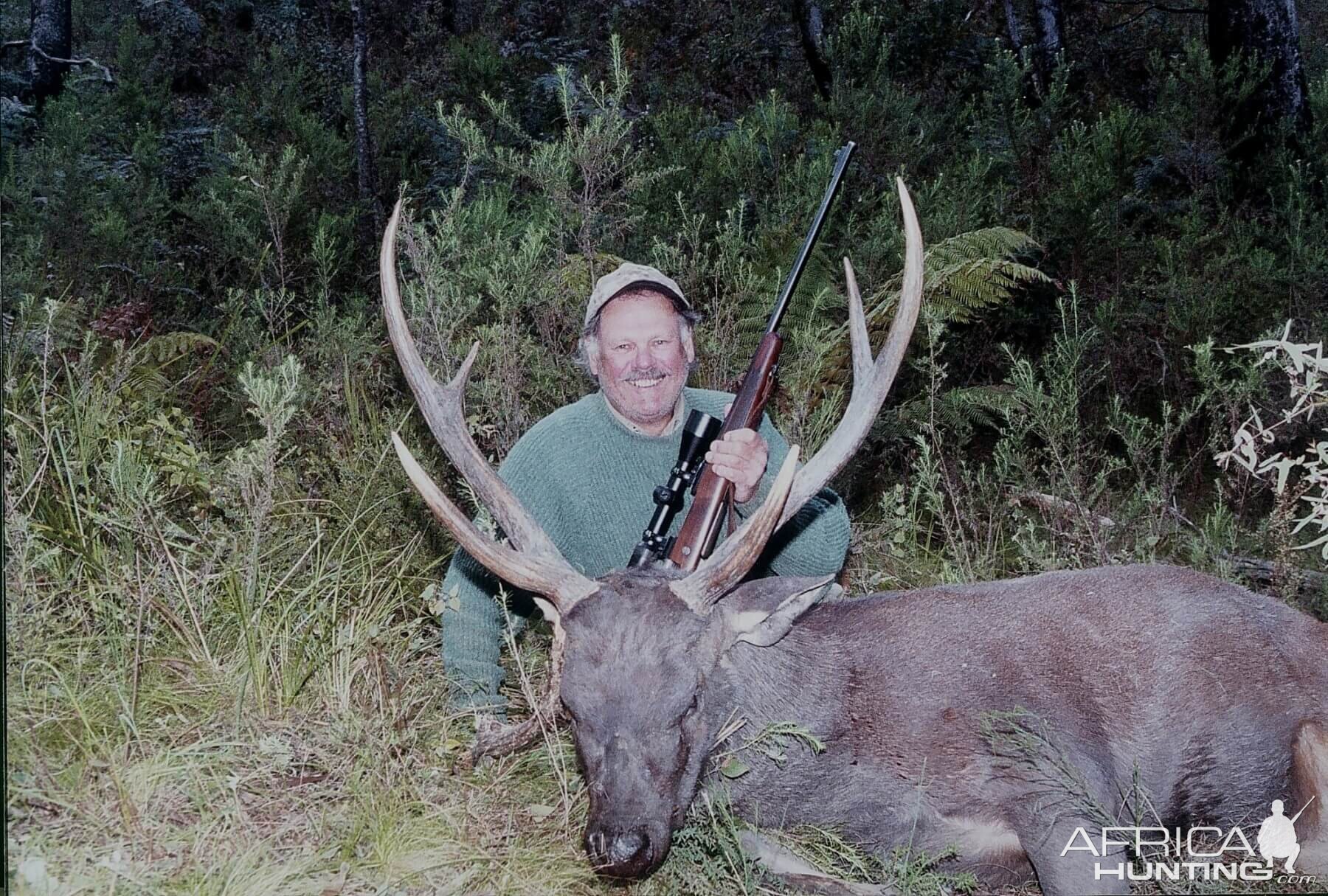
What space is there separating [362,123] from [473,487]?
6143 millimetres

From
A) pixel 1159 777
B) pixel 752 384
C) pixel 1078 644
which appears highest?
→ pixel 752 384

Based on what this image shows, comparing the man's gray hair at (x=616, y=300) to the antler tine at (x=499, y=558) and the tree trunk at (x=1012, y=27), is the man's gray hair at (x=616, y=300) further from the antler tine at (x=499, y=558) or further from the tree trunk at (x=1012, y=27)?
the tree trunk at (x=1012, y=27)

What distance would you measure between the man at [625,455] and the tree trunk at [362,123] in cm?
503

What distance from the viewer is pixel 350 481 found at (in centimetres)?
522

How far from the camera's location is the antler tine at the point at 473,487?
11.4 feet

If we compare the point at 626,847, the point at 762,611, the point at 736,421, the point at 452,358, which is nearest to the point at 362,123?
the point at 452,358

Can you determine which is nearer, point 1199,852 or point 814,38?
point 1199,852

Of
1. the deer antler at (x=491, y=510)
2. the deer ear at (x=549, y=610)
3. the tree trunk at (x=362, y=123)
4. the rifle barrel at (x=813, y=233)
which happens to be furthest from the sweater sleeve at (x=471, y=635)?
the tree trunk at (x=362, y=123)

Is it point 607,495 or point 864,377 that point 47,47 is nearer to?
point 607,495

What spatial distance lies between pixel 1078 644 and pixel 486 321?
143 inches

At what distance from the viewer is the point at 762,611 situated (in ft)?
11.6

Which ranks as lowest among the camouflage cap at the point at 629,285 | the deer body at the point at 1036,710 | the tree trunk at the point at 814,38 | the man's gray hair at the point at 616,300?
the deer body at the point at 1036,710

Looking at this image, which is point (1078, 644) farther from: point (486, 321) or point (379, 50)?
point (379, 50)

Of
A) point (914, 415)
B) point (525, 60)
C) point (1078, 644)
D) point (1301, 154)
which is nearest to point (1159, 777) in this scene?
point (1078, 644)
